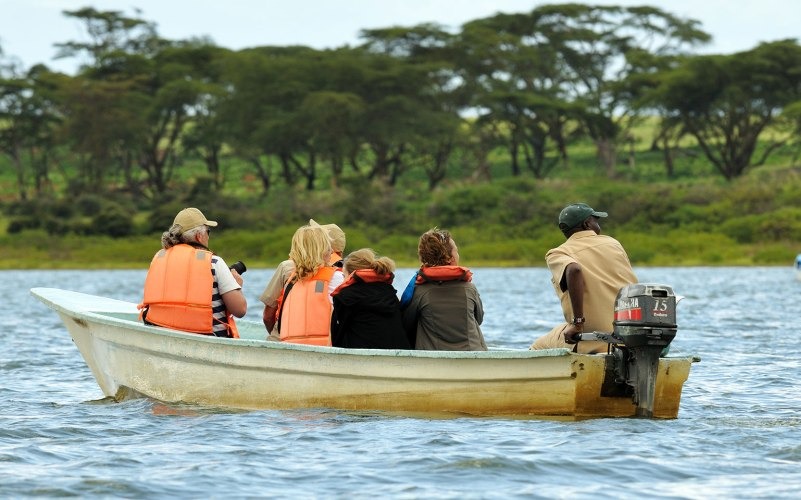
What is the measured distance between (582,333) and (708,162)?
55.2m

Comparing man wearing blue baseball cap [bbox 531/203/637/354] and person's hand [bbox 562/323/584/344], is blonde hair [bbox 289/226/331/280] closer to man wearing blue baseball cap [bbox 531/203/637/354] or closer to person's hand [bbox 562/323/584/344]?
man wearing blue baseball cap [bbox 531/203/637/354]

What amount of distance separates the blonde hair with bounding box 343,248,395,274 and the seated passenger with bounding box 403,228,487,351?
234 mm

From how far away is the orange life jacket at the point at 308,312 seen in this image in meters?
10.7

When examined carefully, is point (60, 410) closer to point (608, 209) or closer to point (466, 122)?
point (608, 209)

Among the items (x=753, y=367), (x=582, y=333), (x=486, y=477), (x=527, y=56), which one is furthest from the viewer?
(x=527, y=56)

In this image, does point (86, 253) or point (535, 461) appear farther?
point (86, 253)

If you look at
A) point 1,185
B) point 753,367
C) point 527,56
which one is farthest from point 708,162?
point 753,367

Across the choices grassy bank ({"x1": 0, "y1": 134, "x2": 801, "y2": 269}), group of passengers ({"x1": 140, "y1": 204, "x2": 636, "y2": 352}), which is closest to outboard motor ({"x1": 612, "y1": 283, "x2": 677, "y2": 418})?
group of passengers ({"x1": 140, "y1": 204, "x2": 636, "y2": 352})

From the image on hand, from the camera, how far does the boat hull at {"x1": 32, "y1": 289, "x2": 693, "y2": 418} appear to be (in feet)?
32.5

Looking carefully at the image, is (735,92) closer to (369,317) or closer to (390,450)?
(369,317)

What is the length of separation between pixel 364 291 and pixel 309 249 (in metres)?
0.56

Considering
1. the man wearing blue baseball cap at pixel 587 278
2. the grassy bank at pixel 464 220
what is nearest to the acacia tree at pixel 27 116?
the grassy bank at pixel 464 220

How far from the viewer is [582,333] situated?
984 cm

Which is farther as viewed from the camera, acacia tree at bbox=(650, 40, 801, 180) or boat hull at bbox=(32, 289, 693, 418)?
acacia tree at bbox=(650, 40, 801, 180)
